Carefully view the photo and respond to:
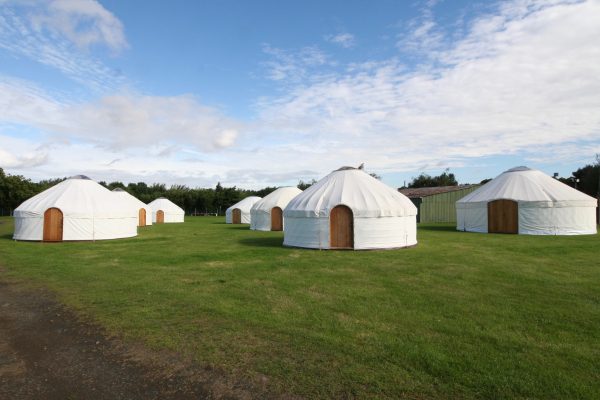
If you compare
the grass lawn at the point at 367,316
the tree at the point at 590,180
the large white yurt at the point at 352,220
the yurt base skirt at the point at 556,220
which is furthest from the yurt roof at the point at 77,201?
the tree at the point at 590,180

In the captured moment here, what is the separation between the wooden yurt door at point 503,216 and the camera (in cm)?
1748

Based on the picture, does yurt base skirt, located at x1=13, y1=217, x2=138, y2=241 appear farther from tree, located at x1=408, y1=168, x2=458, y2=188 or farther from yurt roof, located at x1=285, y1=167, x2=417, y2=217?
tree, located at x1=408, y1=168, x2=458, y2=188

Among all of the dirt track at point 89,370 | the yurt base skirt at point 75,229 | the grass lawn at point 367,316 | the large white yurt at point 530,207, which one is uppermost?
the large white yurt at point 530,207

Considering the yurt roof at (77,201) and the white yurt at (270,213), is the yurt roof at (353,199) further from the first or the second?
the yurt roof at (77,201)

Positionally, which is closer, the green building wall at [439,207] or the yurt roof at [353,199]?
the yurt roof at [353,199]

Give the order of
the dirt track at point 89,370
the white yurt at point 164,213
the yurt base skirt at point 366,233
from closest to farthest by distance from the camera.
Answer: the dirt track at point 89,370, the yurt base skirt at point 366,233, the white yurt at point 164,213

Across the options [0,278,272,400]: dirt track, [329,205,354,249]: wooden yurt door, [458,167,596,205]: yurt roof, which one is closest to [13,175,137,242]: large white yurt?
[329,205,354,249]: wooden yurt door

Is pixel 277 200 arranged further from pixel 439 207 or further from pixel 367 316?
pixel 367 316

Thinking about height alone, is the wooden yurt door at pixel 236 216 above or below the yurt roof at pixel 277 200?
below

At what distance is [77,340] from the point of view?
4.42 metres

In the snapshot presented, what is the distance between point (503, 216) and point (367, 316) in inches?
613

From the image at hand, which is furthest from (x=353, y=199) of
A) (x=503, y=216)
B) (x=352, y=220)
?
(x=503, y=216)

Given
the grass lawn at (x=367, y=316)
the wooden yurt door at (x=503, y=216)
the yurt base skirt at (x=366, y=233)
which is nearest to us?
the grass lawn at (x=367, y=316)

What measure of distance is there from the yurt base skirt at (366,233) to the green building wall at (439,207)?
60.6 ft
